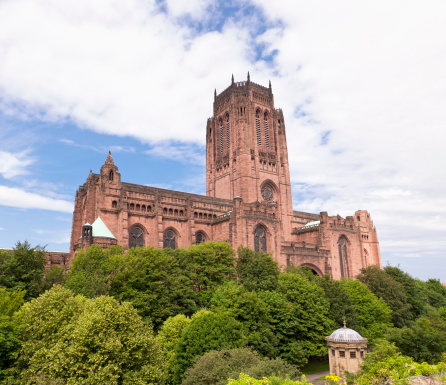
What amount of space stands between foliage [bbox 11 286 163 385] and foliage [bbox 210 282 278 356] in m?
9.97

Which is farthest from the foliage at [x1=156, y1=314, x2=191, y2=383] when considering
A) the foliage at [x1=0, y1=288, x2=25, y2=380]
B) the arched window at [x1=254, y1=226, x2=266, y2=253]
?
the arched window at [x1=254, y1=226, x2=266, y2=253]

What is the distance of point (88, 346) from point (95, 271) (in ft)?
54.7

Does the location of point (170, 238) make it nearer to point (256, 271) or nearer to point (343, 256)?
point (256, 271)

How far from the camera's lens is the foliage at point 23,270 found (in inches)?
1382

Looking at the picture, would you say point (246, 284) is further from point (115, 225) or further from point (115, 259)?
point (115, 225)

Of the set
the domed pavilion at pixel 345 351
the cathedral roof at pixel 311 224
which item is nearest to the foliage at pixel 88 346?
the domed pavilion at pixel 345 351

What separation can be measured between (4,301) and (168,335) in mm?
13116

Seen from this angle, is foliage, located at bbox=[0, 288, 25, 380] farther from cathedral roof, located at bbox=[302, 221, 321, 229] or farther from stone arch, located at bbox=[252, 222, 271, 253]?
cathedral roof, located at bbox=[302, 221, 321, 229]

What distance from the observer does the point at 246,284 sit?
38.4m

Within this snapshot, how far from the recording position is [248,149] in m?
69.7

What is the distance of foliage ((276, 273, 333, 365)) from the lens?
3450 centimetres

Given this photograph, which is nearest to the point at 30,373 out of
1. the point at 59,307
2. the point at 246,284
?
the point at 59,307

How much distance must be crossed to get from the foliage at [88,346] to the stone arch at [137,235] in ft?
87.8

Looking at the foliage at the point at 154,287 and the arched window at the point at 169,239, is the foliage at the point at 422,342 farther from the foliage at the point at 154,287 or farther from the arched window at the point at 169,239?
the arched window at the point at 169,239
